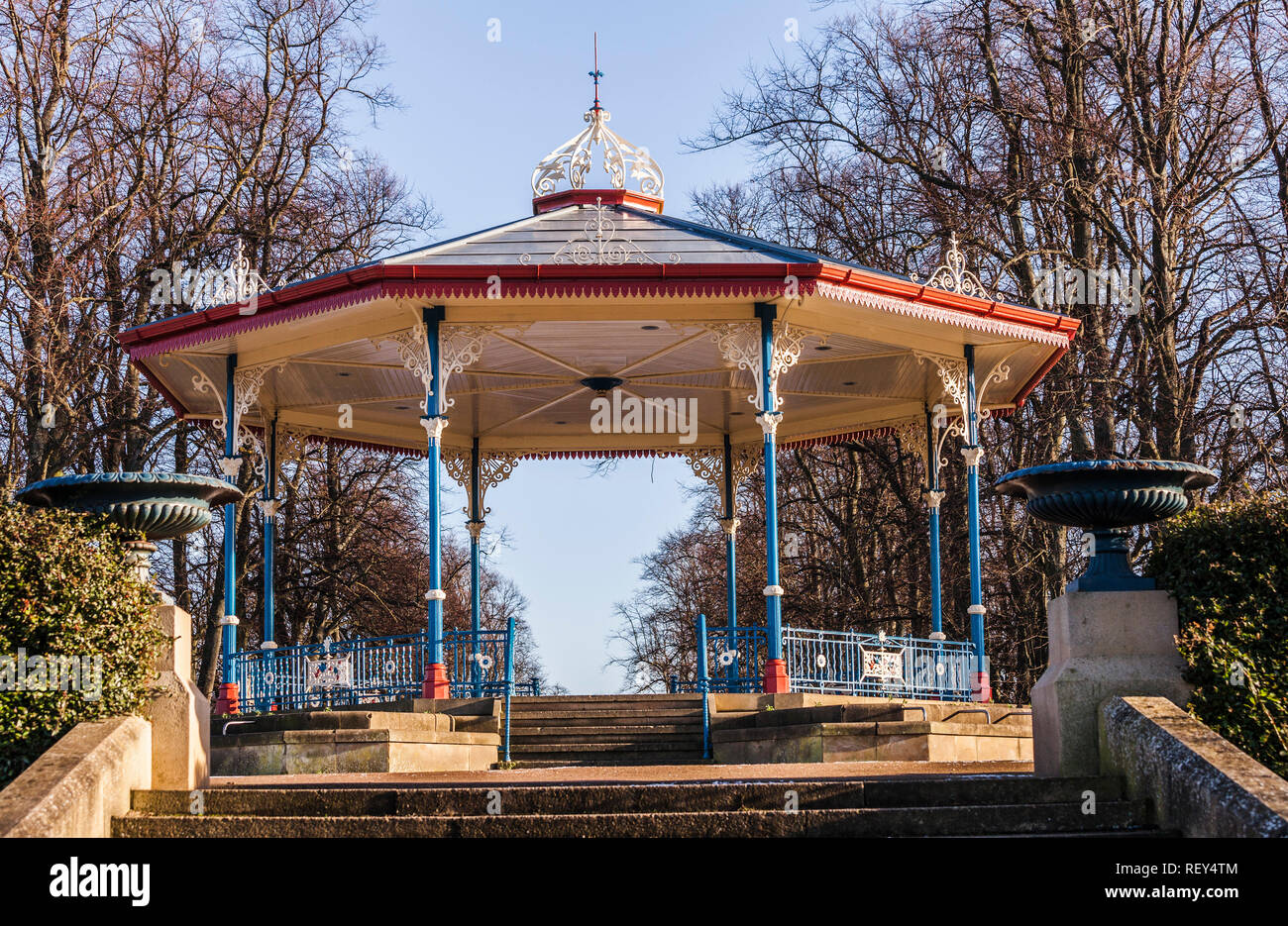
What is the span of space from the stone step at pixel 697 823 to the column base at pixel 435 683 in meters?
6.80

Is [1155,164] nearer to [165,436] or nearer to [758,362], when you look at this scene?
[758,362]

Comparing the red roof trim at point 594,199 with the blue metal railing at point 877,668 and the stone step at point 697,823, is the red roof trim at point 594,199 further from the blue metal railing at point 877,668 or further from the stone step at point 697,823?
the stone step at point 697,823

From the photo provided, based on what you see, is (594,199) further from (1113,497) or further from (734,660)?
(1113,497)

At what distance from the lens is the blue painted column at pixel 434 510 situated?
1463cm

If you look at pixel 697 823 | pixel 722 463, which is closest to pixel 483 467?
pixel 722 463

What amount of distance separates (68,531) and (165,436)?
49.2 feet

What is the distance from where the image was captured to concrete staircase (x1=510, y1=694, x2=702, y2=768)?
45.5ft

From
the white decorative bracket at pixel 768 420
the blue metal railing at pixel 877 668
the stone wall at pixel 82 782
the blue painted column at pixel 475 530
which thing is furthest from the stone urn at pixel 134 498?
the blue painted column at pixel 475 530

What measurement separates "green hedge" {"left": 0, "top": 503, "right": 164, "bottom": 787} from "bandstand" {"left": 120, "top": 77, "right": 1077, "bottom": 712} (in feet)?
18.9

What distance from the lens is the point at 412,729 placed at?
42.8 feet

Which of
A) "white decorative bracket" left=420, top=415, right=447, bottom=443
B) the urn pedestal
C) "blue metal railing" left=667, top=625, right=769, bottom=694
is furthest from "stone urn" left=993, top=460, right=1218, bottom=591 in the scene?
"white decorative bracket" left=420, top=415, right=447, bottom=443

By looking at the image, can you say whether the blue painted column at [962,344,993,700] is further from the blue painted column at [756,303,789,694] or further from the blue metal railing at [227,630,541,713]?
the blue metal railing at [227,630,541,713]

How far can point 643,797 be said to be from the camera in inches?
313

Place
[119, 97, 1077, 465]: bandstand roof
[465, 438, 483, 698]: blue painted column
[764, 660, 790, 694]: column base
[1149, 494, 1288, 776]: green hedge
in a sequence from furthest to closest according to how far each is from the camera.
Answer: [465, 438, 483, 698]: blue painted column → [764, 660, 790, 694]: column base → [119, 97, 1077, 465]: bandstand roof → [1149, 494, 1288, 776]: green hedge
